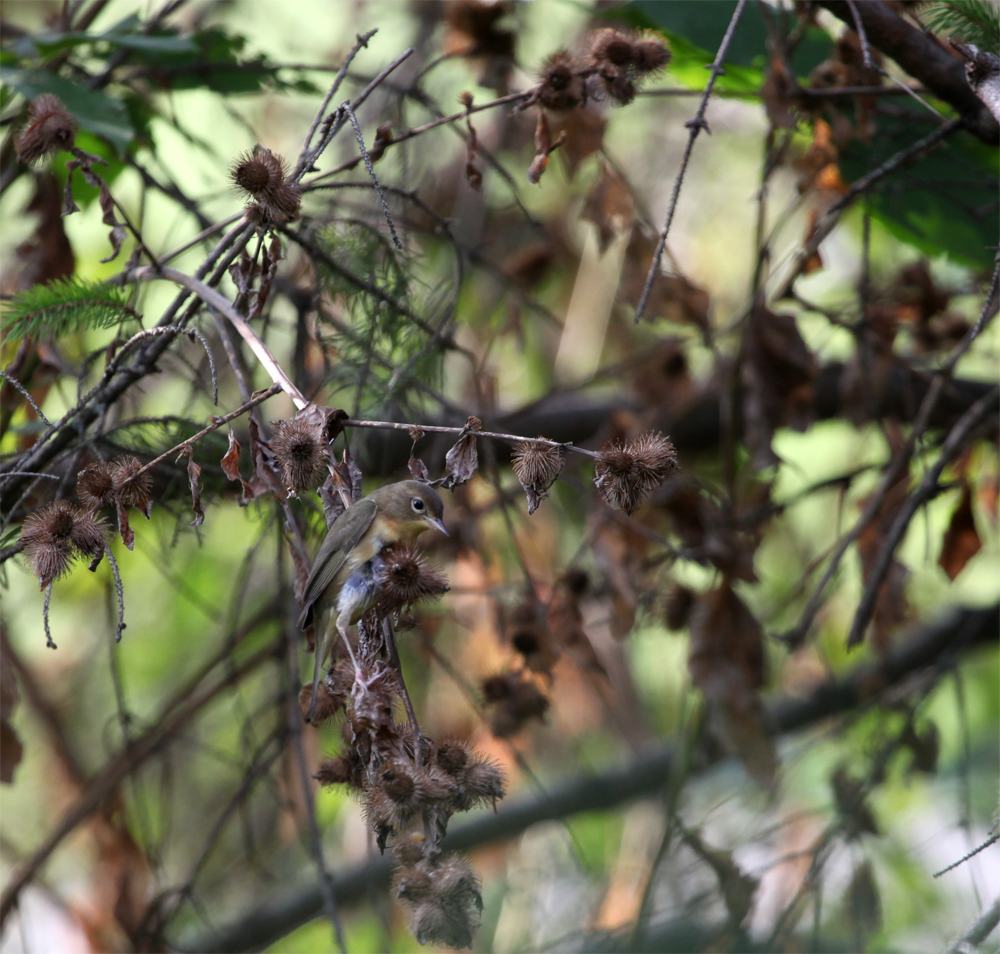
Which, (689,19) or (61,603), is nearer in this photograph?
(689,19)

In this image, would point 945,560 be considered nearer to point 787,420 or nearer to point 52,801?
point 787,420

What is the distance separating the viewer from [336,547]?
1960mm

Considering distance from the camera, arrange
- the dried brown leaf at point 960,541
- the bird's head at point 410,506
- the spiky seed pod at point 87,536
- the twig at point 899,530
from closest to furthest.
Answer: the spiky seed pod at point 87,536
the bird's head at point 410,506
the twig at point 899,530
the dried brown leaf at point 960,541

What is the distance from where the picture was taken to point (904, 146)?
350 cm

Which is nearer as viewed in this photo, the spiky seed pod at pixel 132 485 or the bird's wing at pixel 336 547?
the spiky seed pod at pixel 132 485

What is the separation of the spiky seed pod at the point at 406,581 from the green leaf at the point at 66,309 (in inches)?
32.2

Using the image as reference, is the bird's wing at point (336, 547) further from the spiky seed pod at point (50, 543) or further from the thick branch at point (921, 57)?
the thick branch at point (921, 57)

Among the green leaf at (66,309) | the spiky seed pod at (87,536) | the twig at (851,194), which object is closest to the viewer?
the spiky seed pod at (87,536)

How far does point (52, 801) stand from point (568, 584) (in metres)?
3.54

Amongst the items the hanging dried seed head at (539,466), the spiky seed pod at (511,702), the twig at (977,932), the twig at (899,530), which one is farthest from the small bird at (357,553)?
the twig at (899,530)

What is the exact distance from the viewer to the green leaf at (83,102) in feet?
8.91

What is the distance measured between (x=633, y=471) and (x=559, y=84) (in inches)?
44.3

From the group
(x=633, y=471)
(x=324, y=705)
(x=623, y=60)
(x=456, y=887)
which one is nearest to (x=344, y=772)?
(x=324, y=705)

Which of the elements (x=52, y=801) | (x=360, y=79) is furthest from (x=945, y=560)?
(x=52, y=801)
